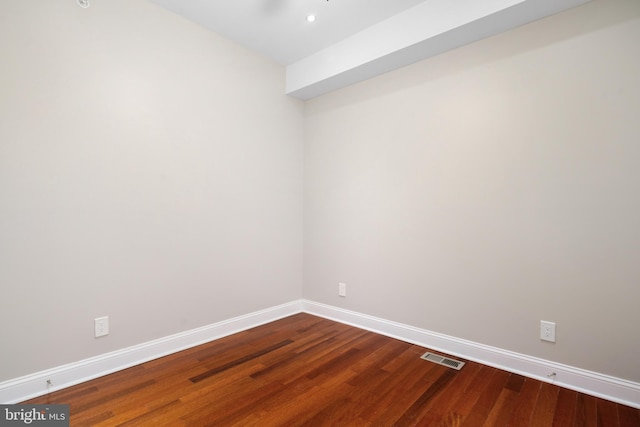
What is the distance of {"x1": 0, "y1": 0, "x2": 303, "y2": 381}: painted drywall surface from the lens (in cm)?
190

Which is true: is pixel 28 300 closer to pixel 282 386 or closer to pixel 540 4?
pixel 282 386

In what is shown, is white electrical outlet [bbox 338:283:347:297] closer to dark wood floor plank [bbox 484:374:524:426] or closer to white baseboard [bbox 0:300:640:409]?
white baseboard [bbox 0:300:640:409]

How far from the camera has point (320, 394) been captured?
1962mm

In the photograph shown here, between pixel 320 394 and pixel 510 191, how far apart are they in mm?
1917

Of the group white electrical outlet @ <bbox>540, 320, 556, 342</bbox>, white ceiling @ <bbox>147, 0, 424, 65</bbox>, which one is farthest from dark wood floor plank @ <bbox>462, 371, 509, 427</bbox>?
white ceiling @ <bbox>147, 0, 424, 65</bbox>

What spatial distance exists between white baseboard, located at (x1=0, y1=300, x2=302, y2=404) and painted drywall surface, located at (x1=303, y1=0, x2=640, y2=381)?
3.69 feet

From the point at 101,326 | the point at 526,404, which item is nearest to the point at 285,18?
the point at 101,326

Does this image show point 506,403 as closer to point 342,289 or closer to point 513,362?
point 513,362

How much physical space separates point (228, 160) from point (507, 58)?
241 cm

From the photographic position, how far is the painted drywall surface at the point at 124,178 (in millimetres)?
1899

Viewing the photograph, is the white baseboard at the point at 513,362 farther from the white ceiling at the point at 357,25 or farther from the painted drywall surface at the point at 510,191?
the white ceiling at the point at 357,25

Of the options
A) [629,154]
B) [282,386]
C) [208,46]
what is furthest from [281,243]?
[629,154]
